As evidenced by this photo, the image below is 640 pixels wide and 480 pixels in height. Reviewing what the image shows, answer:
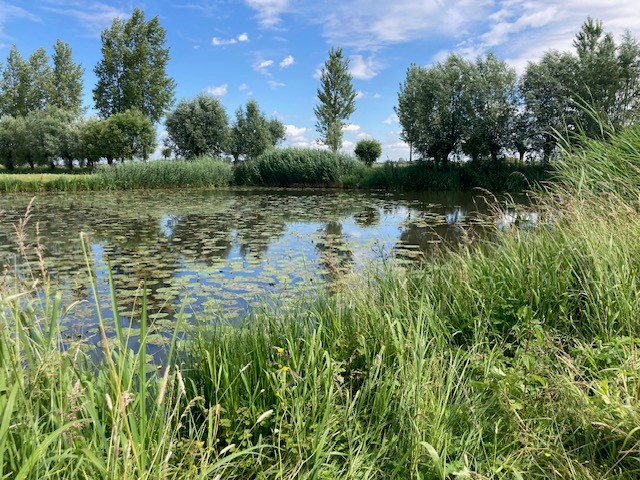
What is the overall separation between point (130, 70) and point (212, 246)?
117 feet

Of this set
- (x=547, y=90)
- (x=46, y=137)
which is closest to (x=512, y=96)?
(x=547, y=90)

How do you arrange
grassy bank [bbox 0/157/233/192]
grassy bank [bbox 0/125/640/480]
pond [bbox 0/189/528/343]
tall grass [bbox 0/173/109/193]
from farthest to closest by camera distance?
grassy bank [bbox 0/157/233/192] → tall grass [bbox 0/173/109/193] → pond [bbox 0/189/528/343] → grassy bank [bbox 0/125/640/480]

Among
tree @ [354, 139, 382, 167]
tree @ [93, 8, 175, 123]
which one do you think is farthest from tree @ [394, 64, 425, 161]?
tree @ [93, 8, 175, 123]

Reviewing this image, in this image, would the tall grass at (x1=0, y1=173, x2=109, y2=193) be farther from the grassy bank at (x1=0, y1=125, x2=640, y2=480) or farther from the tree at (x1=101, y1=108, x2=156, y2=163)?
the grassy bank at (x1=0, y1=125, x2=640, y2=480)

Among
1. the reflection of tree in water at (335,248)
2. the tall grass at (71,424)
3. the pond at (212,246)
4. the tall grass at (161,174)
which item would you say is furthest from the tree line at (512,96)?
the tall grass at (71,424)

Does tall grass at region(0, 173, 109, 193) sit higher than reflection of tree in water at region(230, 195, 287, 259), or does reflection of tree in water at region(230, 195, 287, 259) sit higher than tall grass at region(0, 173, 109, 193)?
tall grass at region(0, 173, 109, 193)

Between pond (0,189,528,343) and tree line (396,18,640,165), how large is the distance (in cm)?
1108


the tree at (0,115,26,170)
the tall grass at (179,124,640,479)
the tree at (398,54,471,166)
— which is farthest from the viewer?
the tree at (0,115,26,170)

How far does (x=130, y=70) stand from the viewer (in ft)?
122

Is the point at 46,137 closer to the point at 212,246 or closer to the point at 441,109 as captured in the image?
the point at 441,109

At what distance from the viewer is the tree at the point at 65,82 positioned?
143 ft

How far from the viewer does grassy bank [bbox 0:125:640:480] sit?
4.59ft

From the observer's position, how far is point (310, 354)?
2.19 meters

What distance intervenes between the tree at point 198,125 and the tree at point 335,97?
28.1ft
